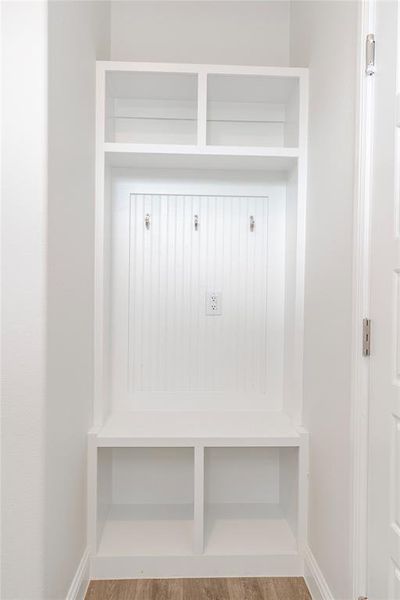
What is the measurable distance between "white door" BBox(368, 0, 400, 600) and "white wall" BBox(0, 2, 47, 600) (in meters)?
0.99

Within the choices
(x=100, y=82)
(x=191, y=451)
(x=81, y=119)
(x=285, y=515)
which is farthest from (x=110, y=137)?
(x=285, y=515)

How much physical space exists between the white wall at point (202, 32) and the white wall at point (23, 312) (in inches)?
43.1

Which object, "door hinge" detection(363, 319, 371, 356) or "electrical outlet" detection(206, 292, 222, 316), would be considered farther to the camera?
"electrical outlet" detection(206, 292, 222, 316)

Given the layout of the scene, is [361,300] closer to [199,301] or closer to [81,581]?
[199,301]

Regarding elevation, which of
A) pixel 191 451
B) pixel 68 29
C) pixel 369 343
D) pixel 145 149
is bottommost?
pixel 191 451

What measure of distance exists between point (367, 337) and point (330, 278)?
337 millimetres

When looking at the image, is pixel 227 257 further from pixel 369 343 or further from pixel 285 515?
pixel 285 515

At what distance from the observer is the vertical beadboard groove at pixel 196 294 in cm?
225

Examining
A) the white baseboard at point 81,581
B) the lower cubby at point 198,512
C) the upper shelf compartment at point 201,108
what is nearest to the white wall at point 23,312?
the white baseboard at point 81,581

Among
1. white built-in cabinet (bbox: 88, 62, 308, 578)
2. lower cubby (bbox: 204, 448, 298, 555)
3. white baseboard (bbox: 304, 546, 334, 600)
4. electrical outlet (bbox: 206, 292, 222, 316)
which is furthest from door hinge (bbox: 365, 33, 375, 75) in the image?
white baseboard (bbox: 304, 546, 334, 600)

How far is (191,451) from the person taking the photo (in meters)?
2.28

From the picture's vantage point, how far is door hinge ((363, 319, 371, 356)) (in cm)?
135

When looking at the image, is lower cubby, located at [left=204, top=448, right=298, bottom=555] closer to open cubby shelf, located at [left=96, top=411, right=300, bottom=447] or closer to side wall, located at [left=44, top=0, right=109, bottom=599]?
open cubby shelf, located at [left=96, top=411, right=300, bottom=447]

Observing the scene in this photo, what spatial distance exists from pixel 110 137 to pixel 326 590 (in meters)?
2.11
